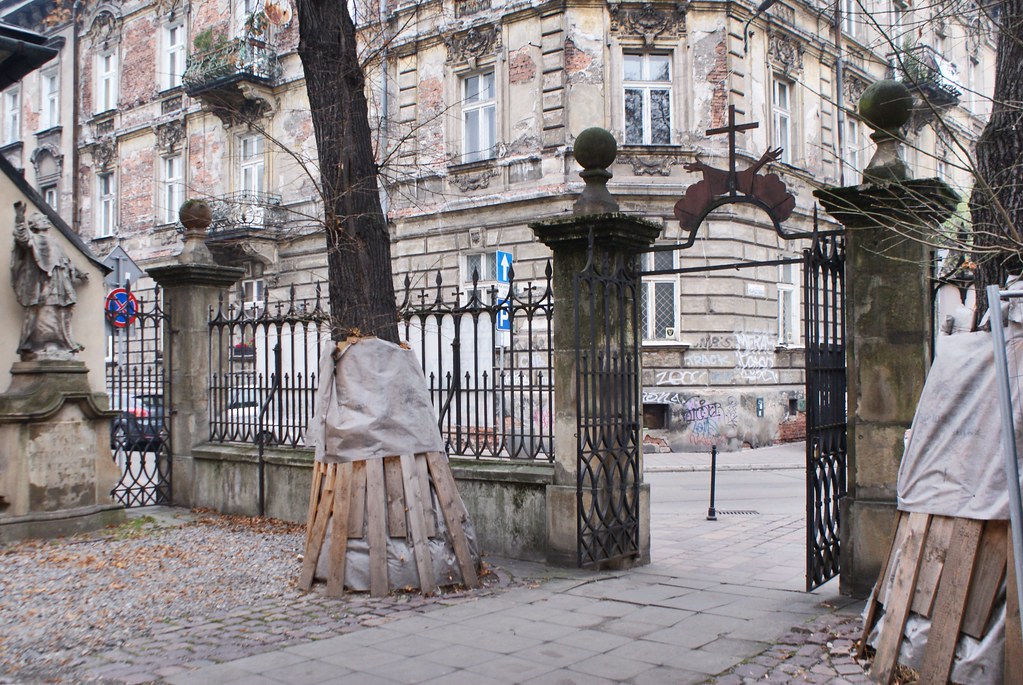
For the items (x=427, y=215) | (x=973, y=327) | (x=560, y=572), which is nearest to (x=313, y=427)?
(x=560, y=572)

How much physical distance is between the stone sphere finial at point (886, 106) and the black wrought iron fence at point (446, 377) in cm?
277

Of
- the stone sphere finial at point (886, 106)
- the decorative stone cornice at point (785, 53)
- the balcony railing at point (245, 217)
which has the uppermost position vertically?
the decorative stone cornice at point (785, 53)

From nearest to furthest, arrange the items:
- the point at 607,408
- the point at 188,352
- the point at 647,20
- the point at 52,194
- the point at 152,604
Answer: the point at 152,604, the point at 607,408, the point at 188,352, the point at 647,20, the point at 52,194

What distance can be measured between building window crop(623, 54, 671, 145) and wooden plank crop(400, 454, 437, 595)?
1418 centimetres

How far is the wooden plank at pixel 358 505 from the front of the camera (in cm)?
704

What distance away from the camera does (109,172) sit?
30797mm

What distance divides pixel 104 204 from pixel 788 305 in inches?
869

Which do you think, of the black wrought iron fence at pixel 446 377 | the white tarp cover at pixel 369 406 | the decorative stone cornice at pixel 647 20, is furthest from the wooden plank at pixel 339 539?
the decorative stone cornice at pixel 647 20

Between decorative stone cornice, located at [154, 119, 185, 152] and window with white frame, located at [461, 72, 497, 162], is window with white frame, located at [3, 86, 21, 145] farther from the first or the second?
window with white frame, located at [461, 72, 497, 162]

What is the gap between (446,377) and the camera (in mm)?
9391

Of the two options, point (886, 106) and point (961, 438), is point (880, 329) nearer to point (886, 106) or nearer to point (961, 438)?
point (886, 106)

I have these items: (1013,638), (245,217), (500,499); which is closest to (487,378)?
(500,499)

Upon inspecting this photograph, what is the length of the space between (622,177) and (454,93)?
15.5 feet

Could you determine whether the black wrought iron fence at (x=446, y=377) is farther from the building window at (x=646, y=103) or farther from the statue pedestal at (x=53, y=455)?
the building window at (x=646, y=103)
